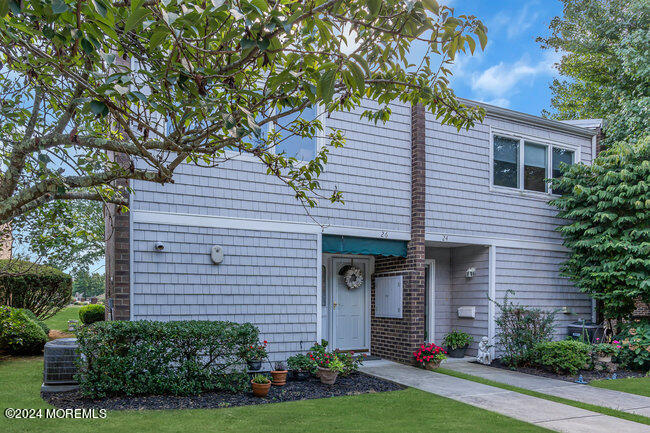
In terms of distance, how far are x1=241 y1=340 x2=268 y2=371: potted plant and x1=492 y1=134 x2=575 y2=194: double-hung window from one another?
616cm

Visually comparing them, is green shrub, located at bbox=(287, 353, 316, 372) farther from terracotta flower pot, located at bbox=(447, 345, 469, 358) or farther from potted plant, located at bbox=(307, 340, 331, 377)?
terracotta flower pot, located at bbox=(447, 345, 469, 358)

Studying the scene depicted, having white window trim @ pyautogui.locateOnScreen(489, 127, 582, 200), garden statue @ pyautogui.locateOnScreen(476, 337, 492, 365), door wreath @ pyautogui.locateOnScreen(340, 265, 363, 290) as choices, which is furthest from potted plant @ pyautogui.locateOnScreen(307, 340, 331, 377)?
white window trim @ pyautogui.locateOnScreen(489, 127, 582, 200)

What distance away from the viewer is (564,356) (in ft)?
27.9

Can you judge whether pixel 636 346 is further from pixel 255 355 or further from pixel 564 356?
pixel 255 355

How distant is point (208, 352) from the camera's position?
21.0 feet

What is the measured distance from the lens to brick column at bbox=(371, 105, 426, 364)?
8.77 m

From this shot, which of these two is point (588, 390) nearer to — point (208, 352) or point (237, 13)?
point (208, 352)

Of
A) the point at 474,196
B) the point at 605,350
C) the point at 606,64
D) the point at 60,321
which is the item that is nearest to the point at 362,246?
the point at 474,196

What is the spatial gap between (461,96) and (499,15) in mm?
18455

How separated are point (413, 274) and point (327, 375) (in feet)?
9.04

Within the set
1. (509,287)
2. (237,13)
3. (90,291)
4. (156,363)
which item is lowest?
(90,291)

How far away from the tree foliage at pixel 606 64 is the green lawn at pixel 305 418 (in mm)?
11016

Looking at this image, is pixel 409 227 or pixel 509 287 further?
pixel 509 287

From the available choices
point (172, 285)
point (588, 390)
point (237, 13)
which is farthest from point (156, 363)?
point (588, 390)
